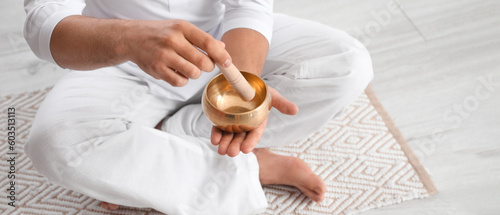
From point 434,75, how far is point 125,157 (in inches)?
47.8

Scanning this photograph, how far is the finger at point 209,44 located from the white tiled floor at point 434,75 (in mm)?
814

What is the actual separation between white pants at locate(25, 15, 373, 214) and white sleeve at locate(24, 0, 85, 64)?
0.58ft

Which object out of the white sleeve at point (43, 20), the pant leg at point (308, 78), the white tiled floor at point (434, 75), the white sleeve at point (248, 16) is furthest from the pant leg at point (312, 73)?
the white sleeve at point (43, 20)

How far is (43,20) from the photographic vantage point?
3.89 feet

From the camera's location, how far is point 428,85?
1.87m

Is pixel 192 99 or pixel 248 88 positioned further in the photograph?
pixel 192 99

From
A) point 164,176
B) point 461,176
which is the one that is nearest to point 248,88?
point 164,176

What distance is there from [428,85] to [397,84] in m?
0.11

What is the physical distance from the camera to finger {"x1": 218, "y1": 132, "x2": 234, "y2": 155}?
118 centimetres

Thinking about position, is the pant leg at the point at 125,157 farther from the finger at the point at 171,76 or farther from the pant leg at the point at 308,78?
the finger at the point at 171,76

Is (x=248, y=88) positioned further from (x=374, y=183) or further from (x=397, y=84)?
(x=397, y=84)

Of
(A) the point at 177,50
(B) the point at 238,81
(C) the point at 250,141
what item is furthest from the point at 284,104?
(A) the point at 177,50

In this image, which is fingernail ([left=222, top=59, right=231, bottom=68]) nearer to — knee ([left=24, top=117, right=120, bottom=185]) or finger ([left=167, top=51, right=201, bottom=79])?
finger ([left=167, top=51, right=201, bottom=79])

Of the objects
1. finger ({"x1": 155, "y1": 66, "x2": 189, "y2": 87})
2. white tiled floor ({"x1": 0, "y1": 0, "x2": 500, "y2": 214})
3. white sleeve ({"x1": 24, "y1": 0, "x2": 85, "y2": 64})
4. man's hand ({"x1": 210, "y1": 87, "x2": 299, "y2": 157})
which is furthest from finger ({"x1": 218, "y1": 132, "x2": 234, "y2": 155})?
white tiled floor ({"x1": 0, "y1": 0, "x2": 500, "y2": 214})
